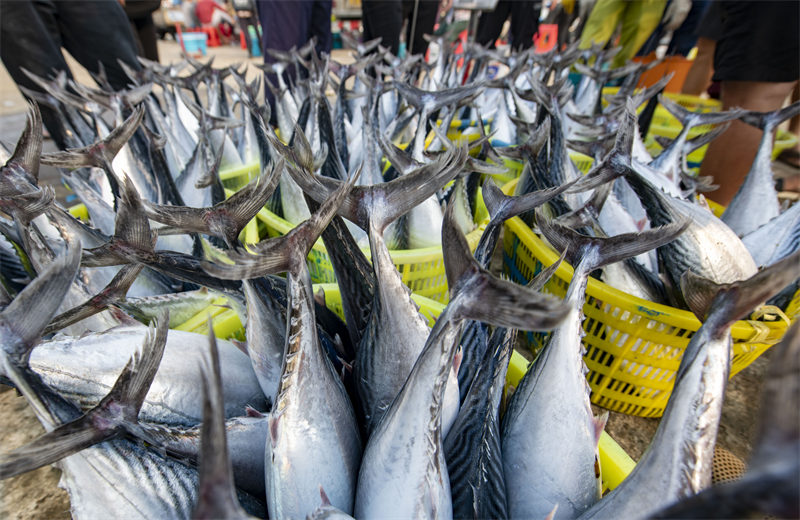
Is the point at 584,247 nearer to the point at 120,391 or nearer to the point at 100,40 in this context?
the point at 120,391

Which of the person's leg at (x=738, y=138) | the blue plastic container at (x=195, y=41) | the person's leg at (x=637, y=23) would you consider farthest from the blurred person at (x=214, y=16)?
the person's leg at (x=738, y=138)

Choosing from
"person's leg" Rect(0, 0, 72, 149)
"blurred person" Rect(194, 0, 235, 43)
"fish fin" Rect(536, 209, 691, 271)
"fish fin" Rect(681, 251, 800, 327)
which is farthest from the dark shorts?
"blurred person" Rect(194, 0, 235, 43)

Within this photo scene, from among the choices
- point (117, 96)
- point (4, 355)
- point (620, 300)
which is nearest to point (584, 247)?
point (620, 300)

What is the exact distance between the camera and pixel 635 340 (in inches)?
43.5

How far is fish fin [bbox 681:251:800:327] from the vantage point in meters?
0.50

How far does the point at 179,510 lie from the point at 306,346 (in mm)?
349

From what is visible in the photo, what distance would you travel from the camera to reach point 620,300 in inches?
40.7

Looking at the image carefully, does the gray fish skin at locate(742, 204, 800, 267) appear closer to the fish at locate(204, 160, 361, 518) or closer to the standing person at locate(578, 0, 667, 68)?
the fish at locate(204, 160, 361, 518)

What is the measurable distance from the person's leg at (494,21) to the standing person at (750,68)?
142 inches

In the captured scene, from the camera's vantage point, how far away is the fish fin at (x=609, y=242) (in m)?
0.76

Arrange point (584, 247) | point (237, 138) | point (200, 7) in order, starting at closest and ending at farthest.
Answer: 1. point (584, 247)
2. point (237, 138)
3. point (200, 7)

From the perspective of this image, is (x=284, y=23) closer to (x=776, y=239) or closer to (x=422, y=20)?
(x=422, y=20)

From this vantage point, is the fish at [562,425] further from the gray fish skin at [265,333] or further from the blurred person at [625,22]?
the blurred person at [625,22]

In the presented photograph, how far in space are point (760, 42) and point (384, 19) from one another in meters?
2.98
